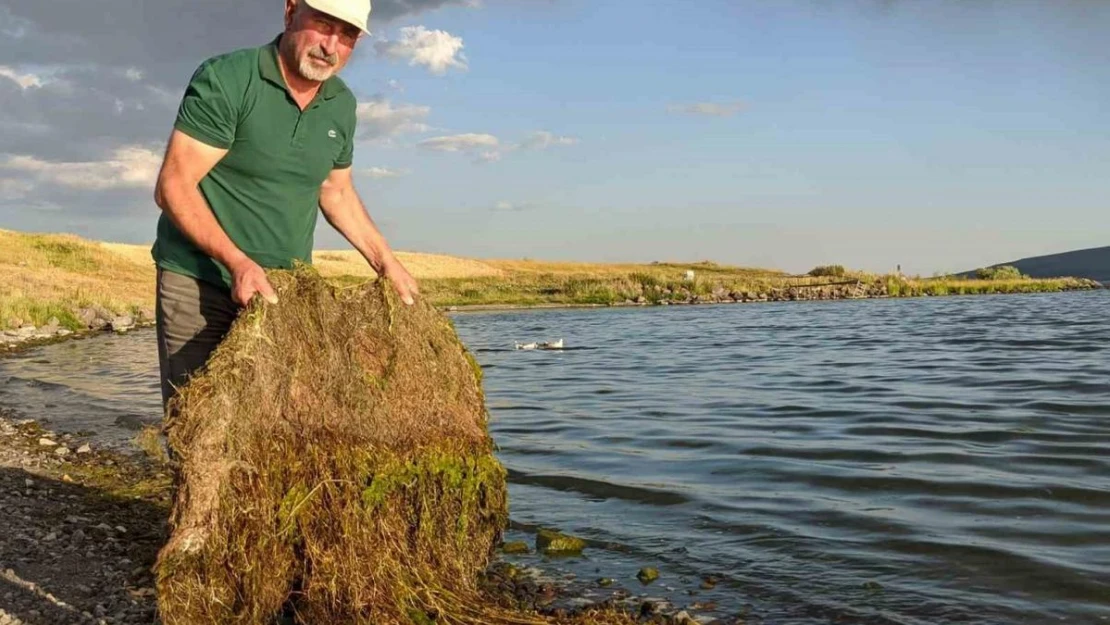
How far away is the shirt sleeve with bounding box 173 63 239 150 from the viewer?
390cm

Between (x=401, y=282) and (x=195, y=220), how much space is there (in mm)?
1066

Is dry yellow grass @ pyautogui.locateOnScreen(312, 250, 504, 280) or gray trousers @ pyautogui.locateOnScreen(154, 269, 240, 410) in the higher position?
dry yellow grass @ pyautogui.locateOnScreen(312, 250, 504, 280)

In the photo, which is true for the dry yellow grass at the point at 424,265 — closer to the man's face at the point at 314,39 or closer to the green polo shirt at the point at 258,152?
the green polo shirt at the point at 258,152

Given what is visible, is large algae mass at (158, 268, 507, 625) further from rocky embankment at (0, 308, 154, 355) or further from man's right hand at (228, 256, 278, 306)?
rocky embankment at (0, 308, 154, 355)

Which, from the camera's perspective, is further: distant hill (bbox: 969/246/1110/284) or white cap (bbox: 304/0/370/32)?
distant hill (bbox: 969/246/1110/284)

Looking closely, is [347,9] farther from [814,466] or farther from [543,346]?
[543,346]

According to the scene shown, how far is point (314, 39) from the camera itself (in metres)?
4.04

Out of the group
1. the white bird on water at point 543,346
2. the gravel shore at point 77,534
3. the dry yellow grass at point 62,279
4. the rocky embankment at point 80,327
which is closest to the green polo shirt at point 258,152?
the gravel shore at point 77,534

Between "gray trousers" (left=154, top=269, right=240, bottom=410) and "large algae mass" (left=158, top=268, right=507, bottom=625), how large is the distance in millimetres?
336

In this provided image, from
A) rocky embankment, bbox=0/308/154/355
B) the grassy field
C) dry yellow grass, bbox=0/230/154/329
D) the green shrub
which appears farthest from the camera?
the green shrub

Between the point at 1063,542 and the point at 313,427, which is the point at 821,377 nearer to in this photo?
the point at 1063,542

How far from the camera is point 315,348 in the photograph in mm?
4293

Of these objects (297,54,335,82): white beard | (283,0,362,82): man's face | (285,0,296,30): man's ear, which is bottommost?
(297,54,335,82): white beard

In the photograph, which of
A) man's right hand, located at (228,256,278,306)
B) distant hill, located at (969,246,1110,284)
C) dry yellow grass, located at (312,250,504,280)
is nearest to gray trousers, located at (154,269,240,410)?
man's right hand, located at (228,256,278,306)
